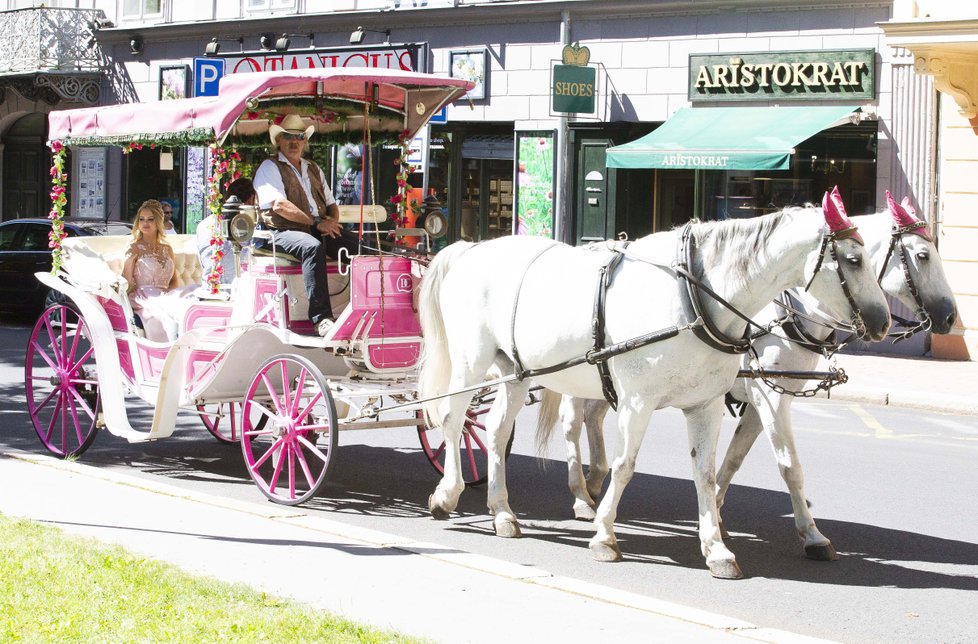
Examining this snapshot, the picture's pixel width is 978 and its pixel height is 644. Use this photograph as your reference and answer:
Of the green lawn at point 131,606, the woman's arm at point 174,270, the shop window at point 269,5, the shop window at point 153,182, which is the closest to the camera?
the green lawn at point 131,606

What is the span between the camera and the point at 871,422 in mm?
12547

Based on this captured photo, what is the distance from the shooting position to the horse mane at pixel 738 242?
666cm

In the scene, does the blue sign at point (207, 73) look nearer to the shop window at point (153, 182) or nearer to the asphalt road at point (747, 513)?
Answer: the shop window at point (153, 182)

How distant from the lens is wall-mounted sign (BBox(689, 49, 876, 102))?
18.1 meters

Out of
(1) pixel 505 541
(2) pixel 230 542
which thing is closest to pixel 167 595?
(2) pixel 230 542

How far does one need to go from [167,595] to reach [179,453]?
463cm

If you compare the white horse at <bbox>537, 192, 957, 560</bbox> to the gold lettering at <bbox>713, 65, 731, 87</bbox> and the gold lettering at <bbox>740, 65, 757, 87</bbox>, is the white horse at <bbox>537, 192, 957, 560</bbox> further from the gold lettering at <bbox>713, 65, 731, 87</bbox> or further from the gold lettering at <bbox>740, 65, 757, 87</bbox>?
the gold lettering at <bbox>713, 65, 731, 87</bbox>

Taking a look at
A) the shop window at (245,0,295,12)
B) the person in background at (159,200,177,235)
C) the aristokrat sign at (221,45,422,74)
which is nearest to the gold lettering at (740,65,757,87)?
the aristokrat sign at (221,45,422,74)

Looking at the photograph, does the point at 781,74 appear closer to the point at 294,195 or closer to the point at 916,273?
the point at 294,195

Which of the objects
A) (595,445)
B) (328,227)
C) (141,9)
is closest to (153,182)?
(141,9)

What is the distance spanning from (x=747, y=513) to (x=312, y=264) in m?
3.11

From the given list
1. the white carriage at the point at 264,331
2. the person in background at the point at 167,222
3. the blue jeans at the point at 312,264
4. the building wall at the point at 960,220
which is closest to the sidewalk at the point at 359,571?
the white carriage at the point at 264,331

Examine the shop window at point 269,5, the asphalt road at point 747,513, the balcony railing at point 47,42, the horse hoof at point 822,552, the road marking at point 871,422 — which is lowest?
the road marking at point 871,422

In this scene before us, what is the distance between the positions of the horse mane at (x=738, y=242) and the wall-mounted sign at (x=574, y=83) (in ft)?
42.8
